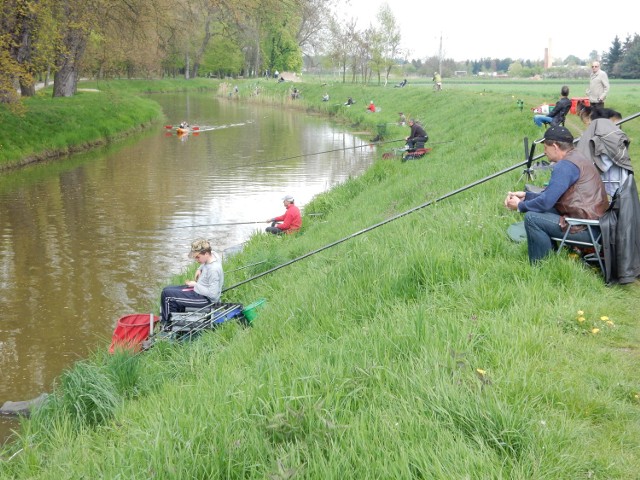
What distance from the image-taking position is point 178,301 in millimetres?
8094

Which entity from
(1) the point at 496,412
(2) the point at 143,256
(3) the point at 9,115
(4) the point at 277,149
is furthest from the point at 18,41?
(1) the point at 496,412

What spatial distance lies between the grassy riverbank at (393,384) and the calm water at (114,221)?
6.11 feet

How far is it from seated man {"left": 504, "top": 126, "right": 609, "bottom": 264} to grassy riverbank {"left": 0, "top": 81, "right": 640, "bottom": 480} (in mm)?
225

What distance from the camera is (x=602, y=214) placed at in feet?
20.2

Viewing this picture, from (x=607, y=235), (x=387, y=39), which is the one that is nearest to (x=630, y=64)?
(x=387, y=39)

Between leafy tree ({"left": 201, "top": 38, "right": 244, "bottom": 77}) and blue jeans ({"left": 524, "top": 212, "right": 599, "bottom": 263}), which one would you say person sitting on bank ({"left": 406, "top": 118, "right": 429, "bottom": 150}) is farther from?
leafy tree ({"left": 201, "top": 38, "right": 244, "bottom": 77})

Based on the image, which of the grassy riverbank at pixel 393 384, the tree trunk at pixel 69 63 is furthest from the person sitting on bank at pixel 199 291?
the tree trunk at pixel 69 63

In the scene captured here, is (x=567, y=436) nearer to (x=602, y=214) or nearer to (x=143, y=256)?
(x=602, y=214)

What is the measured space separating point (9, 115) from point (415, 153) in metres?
14.6

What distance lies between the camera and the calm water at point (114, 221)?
9102mm

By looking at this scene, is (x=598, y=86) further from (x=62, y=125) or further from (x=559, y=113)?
(x=62, y=125)

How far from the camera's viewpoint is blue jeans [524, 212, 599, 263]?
615cm

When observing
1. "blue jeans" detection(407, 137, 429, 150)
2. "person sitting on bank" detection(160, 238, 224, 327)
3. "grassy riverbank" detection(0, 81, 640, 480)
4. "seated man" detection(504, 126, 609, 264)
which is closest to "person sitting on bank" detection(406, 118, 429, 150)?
"blue jeans" detection(407, 137, 429, 150)

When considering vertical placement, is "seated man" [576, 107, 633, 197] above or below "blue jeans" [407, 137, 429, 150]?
above
